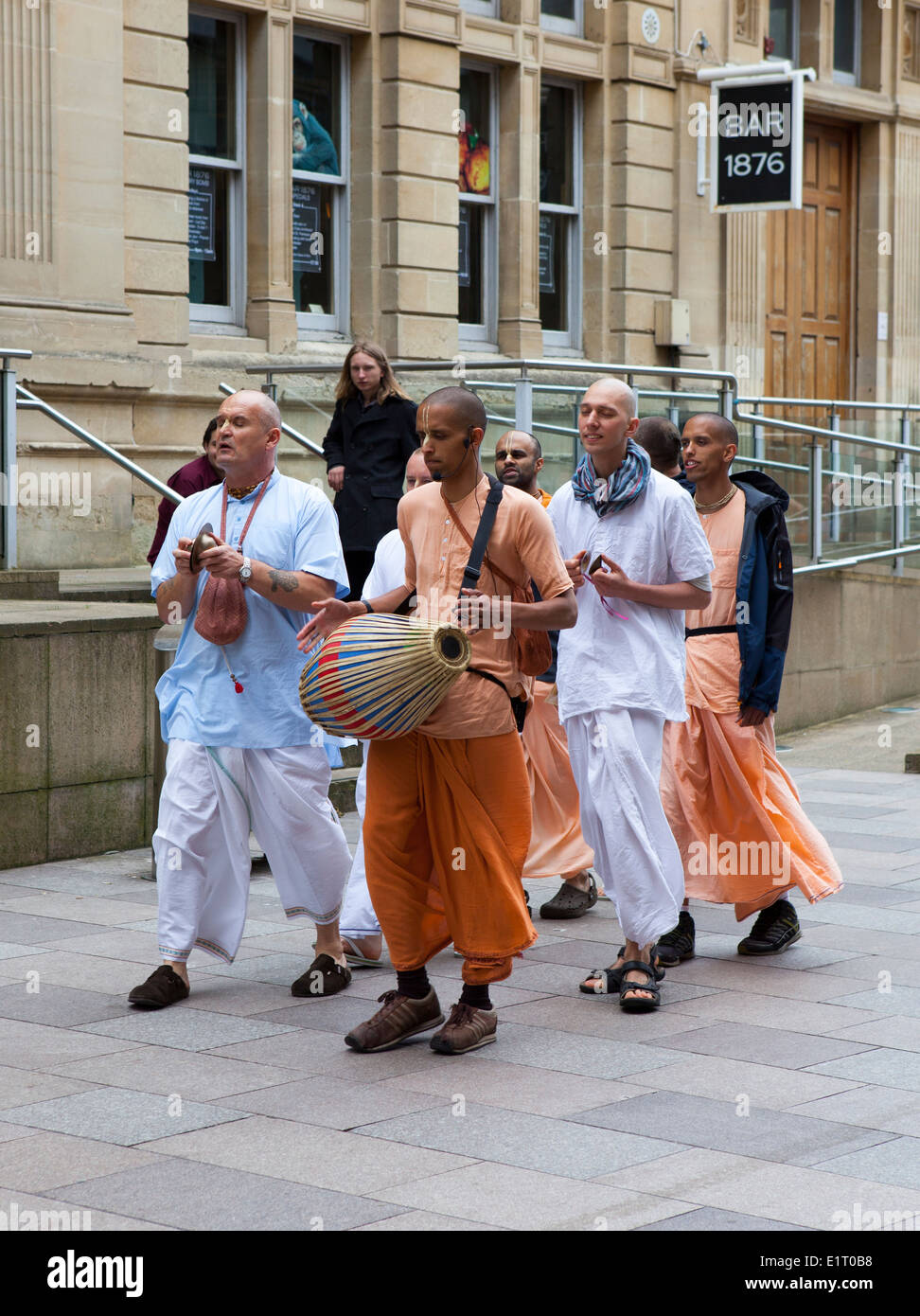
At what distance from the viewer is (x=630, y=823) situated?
6152 millimetres

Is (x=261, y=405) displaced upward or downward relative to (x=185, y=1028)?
upward

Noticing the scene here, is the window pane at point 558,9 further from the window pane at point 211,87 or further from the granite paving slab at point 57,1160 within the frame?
the granite paving slab at point 57,1160

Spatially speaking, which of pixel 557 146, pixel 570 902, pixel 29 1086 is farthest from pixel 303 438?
pixel 557 146

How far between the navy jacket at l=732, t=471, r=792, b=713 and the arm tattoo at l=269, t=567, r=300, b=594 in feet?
5.76

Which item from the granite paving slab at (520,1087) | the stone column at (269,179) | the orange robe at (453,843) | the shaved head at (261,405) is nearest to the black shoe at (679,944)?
the orange robe at (453,843)

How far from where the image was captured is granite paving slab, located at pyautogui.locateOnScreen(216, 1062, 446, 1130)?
4.86 meters

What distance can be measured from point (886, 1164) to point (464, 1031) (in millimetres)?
1455

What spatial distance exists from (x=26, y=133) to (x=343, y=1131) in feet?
30.3

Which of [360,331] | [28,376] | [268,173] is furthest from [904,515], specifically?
[28,376]

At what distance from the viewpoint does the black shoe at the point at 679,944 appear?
671 cm

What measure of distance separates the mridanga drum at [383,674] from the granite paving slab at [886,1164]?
1.66 m

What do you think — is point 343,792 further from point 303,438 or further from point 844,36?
point 844,36

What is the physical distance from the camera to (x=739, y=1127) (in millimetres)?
4793
